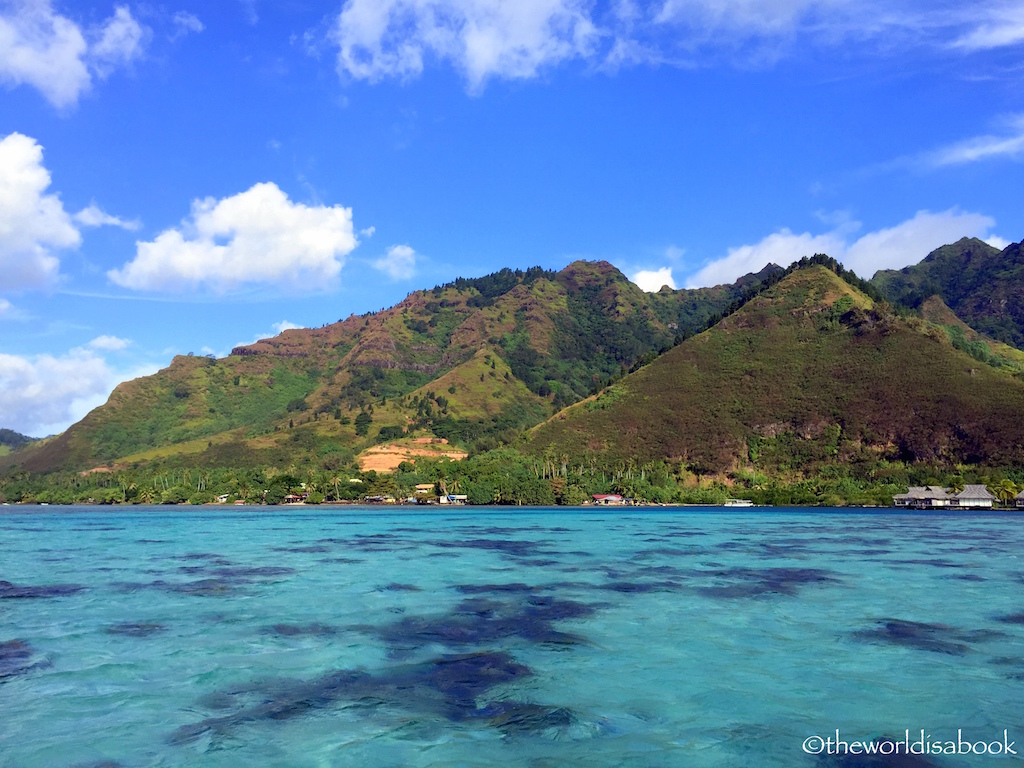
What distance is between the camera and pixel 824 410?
6732 inches

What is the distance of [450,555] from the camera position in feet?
169

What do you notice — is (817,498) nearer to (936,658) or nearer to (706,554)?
(706,554)

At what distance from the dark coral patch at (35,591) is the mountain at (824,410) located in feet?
488

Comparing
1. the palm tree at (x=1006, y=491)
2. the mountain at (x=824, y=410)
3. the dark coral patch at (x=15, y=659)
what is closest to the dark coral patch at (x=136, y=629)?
the dark coral patch at (x=15, y=659)

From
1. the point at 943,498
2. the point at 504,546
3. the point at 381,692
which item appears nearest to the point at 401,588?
the point at 381,692

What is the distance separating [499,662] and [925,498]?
136 metres

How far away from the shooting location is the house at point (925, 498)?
132 m

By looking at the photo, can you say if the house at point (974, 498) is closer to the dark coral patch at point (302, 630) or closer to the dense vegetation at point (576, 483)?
the dense vegetation at point (576, 483)

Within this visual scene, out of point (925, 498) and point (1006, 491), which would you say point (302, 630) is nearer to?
point (925, 498)

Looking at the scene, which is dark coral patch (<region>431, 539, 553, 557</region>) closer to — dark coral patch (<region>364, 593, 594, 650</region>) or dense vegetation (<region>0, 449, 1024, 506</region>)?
dark coral patch (<region>364, 593, 594, 650</region>)

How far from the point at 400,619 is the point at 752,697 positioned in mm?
13402

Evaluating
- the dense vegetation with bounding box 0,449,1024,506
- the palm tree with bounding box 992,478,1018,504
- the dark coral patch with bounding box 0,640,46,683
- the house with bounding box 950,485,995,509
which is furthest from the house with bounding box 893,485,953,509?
the dark coral patch with bounding box 0,640,46,683

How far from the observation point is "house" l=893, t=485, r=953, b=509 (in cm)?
13150

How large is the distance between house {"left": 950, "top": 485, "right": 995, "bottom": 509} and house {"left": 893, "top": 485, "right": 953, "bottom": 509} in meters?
1.46
